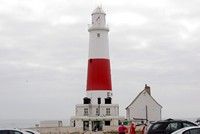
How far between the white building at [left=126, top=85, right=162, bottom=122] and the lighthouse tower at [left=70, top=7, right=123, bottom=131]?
4085 millimetres

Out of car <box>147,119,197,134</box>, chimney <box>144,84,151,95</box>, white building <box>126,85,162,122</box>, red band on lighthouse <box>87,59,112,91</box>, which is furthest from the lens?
chimney <box>144,84,151,95</box>

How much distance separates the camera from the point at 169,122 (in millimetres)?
24984

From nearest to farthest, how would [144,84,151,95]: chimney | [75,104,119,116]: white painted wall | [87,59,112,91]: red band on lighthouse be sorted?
[87,59,112,91]: red band on lighthouse < [75,104,119,116]: white painted wall < [144,84,151,95]: chimney

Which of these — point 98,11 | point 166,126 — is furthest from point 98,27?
point 166,126

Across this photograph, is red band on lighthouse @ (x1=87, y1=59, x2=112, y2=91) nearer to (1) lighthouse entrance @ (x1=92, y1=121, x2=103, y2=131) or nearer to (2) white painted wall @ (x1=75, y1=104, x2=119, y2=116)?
(2) white painted wall @ (x1=75, y1=104, x2=119, y2=116)

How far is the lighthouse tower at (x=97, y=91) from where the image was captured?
52625mm

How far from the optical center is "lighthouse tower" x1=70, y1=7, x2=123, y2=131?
52625 mm

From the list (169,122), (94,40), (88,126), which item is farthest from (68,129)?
(169,122)

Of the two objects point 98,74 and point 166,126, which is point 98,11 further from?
point 166,126

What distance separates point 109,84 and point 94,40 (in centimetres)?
466

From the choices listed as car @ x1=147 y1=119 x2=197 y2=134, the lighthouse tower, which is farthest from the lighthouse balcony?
car @ x1=147 y1=119 x2=197 y2=134

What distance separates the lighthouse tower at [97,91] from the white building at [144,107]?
4085 millimetres

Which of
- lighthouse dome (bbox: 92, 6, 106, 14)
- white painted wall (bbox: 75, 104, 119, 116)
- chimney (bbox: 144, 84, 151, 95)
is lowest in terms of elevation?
white painted wall (bbox: 75, 104, 119, 116)

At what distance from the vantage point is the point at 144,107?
58.3 metres
